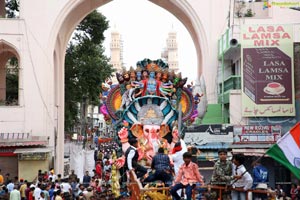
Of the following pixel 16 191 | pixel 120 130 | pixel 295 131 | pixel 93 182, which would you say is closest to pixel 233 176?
pixel 295 131

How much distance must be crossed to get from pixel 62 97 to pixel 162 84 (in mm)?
11731

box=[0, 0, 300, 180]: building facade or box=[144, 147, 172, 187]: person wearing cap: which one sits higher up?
box=[0, 0, 300, 180]: building facade

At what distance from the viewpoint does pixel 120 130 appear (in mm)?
19469

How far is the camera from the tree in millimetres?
36344

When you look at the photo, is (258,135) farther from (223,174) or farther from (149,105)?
(223,174)

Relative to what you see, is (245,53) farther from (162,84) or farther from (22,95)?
(22,95)

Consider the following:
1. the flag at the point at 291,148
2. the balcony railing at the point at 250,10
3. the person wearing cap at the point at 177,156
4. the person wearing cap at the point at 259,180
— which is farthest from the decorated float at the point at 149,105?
the flag at the point at 291,148

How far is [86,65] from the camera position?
118 feet

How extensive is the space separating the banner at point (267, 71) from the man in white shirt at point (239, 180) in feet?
48.0

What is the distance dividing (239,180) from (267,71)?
14.9 m

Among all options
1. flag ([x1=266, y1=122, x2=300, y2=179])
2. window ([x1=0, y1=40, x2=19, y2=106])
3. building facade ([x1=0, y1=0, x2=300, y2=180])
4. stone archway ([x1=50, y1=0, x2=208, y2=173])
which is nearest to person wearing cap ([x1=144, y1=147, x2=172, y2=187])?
flag ([x1=266, y1=122, x2=300, y2=179])

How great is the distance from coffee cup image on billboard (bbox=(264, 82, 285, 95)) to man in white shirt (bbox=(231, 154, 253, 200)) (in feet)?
47.9

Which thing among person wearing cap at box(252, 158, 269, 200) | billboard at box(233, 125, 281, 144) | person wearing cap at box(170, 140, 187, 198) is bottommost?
person wearing cap at box(252, 158, 269, 200)

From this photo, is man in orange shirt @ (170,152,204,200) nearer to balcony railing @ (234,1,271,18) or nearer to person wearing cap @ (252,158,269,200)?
person wearing cap @ (252,158,269,200)
